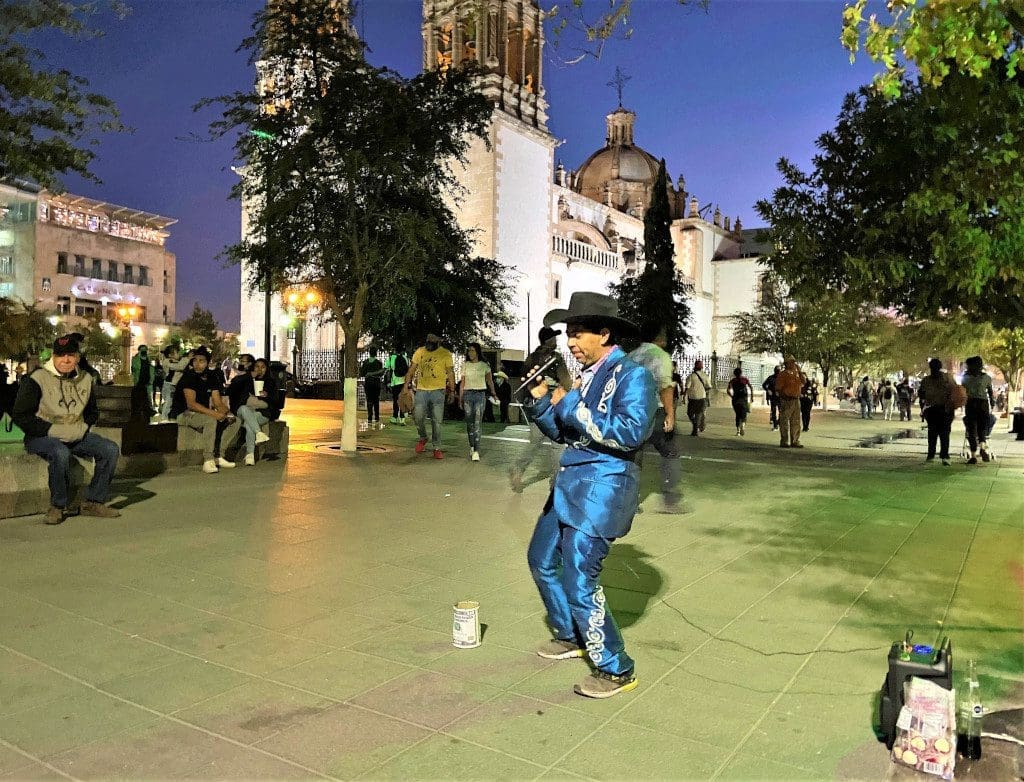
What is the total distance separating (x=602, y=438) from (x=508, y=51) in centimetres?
4810

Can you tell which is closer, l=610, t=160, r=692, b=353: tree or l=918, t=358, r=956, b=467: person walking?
l=918, t=358, r=956, b=467: person walking

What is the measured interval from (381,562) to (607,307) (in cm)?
307

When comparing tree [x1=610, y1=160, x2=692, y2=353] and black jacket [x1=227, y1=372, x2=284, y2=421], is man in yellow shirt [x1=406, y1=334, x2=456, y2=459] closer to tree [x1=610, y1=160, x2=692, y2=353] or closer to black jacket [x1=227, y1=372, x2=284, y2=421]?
black jacket [x1=227, y1=372, x2=284, y2=421]

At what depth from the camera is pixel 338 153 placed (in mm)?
12359

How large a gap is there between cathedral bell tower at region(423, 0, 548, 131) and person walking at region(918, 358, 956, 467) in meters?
35.5

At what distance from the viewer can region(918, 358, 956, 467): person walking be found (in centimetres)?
1302

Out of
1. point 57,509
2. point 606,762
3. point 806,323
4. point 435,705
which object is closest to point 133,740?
point 435,705

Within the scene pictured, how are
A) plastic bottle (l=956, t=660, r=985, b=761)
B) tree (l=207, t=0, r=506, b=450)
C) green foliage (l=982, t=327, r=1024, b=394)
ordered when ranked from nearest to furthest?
1. plastic bottle (l=956, t=660, r=985, b=761)
2. tree (l=207, t=0, r=506, b=450)
3. green foliage (l=982, t=327, r=1024, b=394)

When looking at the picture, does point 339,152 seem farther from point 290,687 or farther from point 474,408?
point 290,687

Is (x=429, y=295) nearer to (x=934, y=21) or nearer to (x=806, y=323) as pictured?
(x=934, y=21)

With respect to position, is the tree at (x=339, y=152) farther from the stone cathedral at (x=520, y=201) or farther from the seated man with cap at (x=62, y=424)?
the stone cathedral at (x=520, y=201)

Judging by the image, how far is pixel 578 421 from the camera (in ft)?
11.7

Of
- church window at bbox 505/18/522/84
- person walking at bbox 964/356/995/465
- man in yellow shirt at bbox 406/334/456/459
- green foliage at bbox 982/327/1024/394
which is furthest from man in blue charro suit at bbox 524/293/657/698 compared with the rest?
church window at bbox 505/18/522/84

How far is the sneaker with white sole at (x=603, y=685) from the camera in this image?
11.8ft
